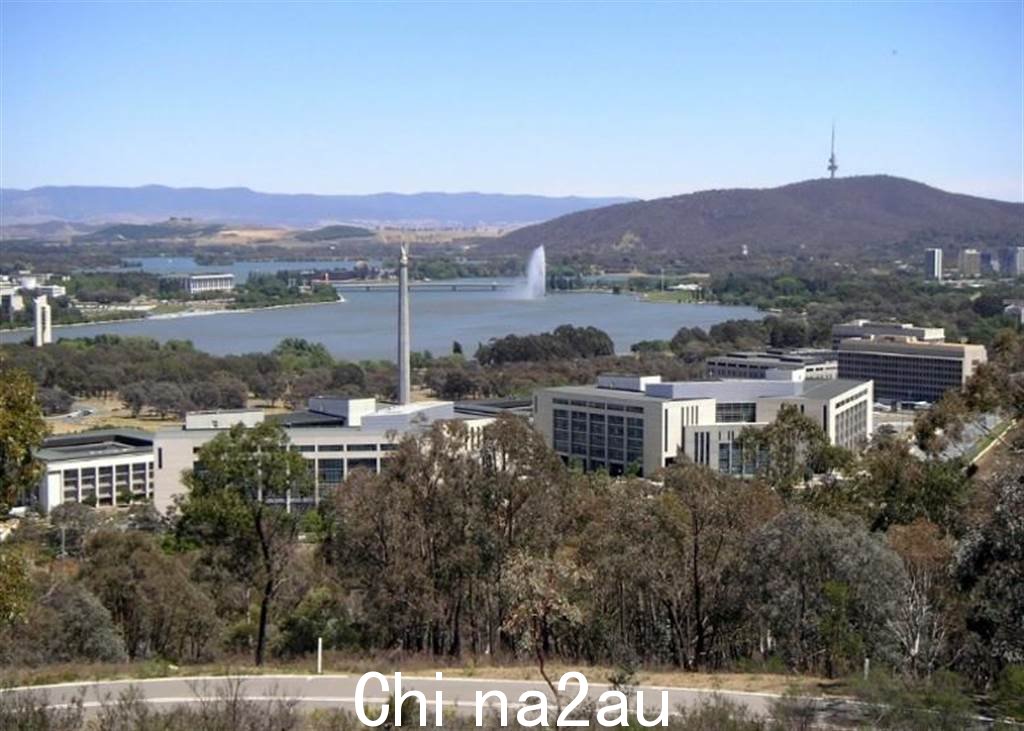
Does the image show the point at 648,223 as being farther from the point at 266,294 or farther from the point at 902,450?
the point at 902,450

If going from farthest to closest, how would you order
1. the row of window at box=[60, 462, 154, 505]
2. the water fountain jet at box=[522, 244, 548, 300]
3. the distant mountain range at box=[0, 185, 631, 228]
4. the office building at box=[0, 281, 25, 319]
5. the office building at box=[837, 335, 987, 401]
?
the distant mountain range at box=[0, 185, 631, 228], the water fountain jet at box=[522, 244, 548, 300], the office building at box=[0, 281, 25, 319], the office building at box=[837, 335, 987, 401], the row of window at box=[60, 462, 154, 505]

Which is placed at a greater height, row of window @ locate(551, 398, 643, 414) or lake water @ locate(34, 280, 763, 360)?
row of window @ locate(551, 398, 643, 414)

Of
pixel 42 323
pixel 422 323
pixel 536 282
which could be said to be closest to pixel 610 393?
pixel 42 323

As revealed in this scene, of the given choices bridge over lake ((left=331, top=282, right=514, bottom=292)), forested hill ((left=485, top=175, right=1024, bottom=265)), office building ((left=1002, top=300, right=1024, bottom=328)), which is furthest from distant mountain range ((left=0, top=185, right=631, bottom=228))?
office building ((left=1002, top=300, right=1024, bottom=328))

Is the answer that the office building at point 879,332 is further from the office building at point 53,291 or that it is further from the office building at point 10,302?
the office building at point 53,291

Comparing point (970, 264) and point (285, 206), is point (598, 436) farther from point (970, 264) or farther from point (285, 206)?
point (285, 206)

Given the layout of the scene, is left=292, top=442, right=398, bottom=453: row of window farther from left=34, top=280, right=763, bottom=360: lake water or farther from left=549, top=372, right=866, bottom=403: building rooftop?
left=34, top=280, right=763, bottom=360: lake water

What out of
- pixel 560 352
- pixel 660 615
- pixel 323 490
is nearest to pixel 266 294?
pixel 560 352
